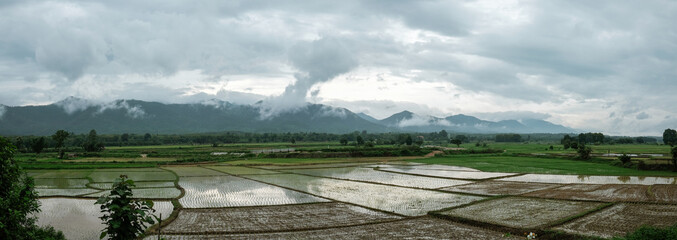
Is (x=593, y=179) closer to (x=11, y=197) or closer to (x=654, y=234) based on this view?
(x=654, y=234)

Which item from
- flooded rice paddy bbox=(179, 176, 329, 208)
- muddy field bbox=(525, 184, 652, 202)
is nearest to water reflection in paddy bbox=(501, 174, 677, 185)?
muddy field bbox=(525, 184, 652, 202)

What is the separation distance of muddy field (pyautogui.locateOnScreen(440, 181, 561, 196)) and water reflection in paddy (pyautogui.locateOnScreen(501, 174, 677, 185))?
3.00 m

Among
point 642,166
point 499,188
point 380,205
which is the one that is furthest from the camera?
point 642,166


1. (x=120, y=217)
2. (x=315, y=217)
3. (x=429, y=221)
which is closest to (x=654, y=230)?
(x=429, y=221)

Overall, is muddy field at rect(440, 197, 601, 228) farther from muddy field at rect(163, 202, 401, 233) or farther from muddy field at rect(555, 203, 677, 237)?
muddy field at rect(163, 202, 401, 233)

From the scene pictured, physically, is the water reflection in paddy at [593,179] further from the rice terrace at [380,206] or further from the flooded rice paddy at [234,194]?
the flooded rice paddy at [234,194]

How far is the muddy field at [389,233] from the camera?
530 inches

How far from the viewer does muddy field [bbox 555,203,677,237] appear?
44.7 feet

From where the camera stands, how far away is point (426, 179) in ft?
104

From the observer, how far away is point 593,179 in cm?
2994

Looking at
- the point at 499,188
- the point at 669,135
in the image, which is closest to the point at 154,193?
the point at 499,188

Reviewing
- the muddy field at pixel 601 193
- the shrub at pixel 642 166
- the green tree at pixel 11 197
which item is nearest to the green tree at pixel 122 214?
the green tree at pixel 11 197

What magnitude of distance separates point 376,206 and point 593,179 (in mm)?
21437

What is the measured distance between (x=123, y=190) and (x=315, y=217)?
33.7 ft
